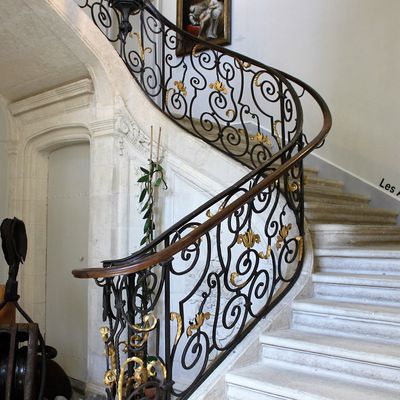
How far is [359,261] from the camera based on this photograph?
304 cm

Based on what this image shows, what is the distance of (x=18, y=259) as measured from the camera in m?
3.22

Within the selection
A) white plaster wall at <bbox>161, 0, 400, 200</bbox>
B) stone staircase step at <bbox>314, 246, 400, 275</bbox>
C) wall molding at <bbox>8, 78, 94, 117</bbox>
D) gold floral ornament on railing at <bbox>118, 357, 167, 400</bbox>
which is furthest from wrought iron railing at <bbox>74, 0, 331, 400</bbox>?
white plaster wall at <bbox>161, 0, 400, 200</bbox>

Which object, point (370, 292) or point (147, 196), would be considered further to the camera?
point (147, 196)

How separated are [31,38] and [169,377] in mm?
3230

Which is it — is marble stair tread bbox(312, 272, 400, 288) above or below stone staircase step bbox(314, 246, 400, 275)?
below

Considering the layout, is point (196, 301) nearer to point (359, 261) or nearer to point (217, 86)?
point (359, 261)

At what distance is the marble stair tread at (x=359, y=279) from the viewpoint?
8.89 feet

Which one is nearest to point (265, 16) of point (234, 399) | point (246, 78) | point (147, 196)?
point (246, 78)

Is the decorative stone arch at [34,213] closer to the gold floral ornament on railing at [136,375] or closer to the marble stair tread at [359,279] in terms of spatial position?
the gold floral ornament on railing at [136,375]

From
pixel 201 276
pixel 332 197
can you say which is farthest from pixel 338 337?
pixel 332 197

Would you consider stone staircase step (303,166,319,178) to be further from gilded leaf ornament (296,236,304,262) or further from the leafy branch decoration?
gilded leaf ornament (296,236,304,262)

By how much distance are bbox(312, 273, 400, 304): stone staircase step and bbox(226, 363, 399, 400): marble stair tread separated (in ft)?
2.12

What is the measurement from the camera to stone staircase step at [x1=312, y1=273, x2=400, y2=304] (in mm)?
2697

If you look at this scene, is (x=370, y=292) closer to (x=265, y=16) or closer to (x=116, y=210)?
(x=116, y=210)
